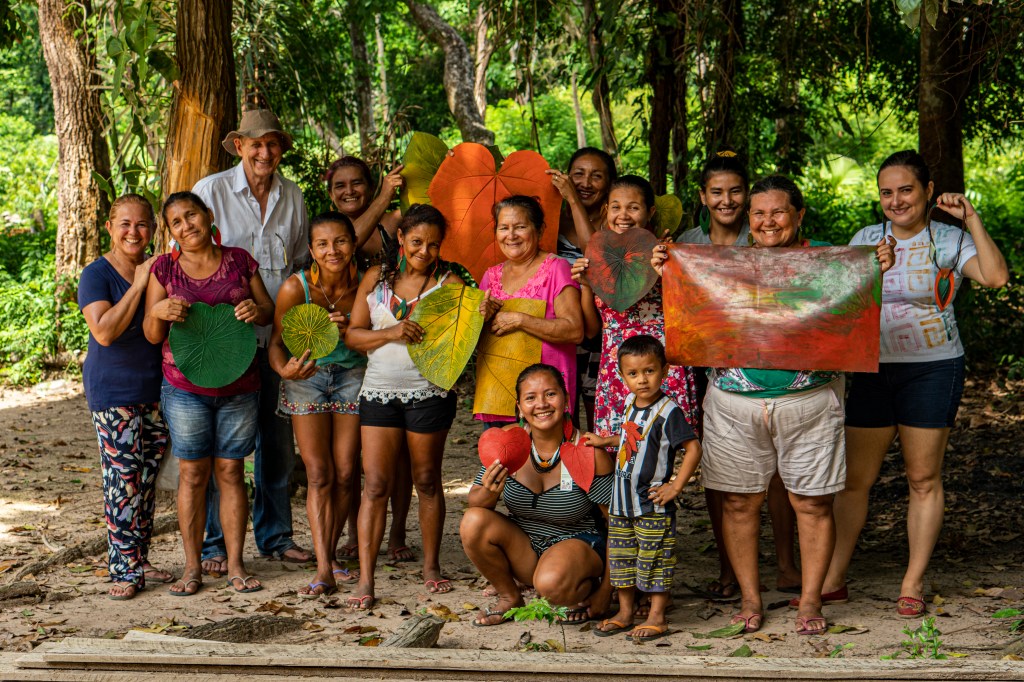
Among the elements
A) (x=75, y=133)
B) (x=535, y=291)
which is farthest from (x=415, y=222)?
(x=75, y=133)

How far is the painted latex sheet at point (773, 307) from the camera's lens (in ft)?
11.6

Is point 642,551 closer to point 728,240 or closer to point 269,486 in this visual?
point 728,240

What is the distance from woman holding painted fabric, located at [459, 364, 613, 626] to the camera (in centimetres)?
361

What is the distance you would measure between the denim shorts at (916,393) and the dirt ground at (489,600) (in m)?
0.75

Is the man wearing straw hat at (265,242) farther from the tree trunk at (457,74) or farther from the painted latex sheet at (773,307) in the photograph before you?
the tree trunk at (457,74)

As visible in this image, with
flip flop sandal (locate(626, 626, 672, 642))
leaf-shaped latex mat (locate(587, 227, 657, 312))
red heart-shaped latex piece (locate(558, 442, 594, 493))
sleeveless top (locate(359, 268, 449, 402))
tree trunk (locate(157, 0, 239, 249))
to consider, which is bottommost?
flip flop sandal (locate(626, 626, 672, 642))

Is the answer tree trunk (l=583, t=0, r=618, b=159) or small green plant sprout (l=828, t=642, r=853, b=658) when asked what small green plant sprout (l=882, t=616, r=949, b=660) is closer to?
small green plant sprout (l=828, t=642, r=853, b=658)

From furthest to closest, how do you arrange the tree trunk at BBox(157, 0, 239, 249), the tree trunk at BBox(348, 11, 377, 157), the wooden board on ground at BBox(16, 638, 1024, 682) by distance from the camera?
the tree trunk at BBox(348, 11, 377, 157), the tree trunk at BBox(157, 0, 239, 249), the wooden board on ground at BBox(16, 638, 1024, 682)

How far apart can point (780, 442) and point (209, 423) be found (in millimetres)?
2270

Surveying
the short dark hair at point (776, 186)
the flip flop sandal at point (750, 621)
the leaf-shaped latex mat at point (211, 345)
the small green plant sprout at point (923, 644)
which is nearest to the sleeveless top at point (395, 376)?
the leaf-shaped latex mat at point (211, 345)

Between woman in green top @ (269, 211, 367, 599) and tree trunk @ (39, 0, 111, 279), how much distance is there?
20.4 ft

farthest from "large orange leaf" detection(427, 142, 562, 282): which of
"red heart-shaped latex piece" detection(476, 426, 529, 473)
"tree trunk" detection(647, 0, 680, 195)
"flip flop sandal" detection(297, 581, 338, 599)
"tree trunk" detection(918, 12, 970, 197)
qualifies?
"tree trunk" detection(918, 12, 970, 197)

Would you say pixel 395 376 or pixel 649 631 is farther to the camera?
pixel 395 376

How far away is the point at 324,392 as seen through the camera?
4117mm
